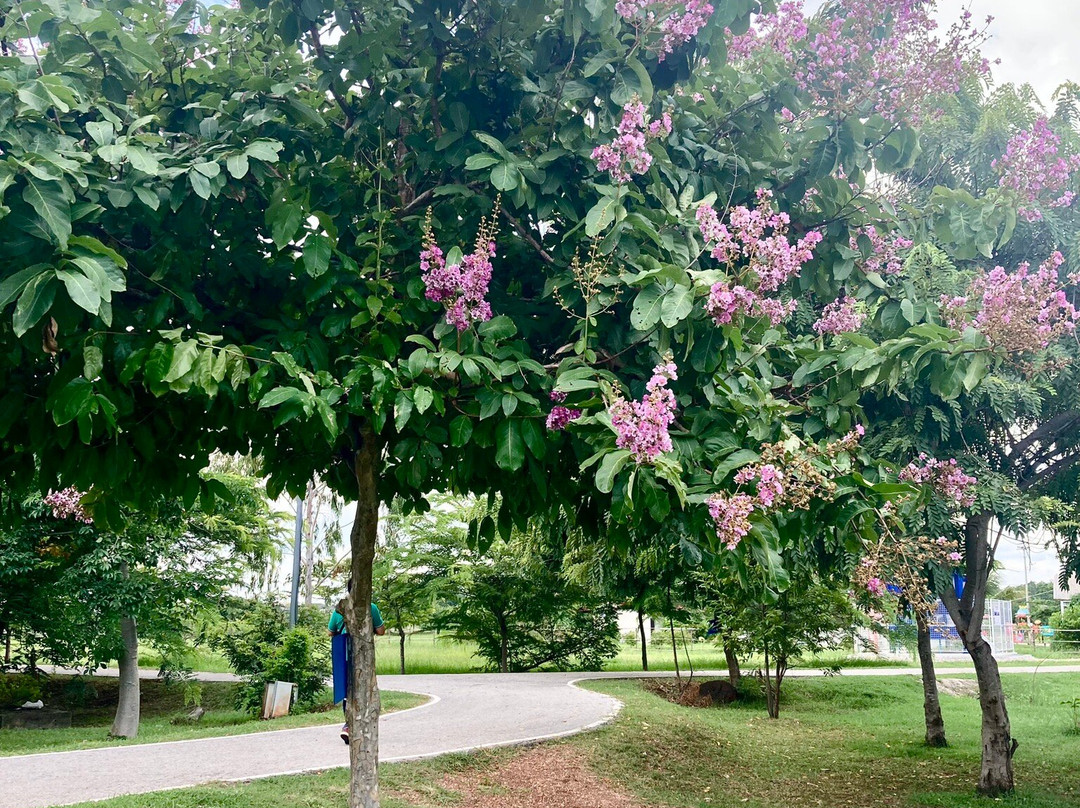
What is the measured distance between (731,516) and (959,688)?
20.0 metres

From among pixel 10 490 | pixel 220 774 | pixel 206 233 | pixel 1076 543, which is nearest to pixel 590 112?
pixel 206 233

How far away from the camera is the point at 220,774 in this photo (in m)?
7.84

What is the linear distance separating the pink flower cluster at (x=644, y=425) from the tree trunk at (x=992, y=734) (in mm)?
7290

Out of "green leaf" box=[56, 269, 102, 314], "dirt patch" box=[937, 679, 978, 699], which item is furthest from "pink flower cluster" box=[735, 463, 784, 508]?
"dirt patch" box=[937, 679, 978, 699]

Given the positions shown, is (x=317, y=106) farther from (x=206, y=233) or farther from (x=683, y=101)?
(x=683, y=101)

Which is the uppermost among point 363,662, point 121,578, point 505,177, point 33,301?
point 505,177

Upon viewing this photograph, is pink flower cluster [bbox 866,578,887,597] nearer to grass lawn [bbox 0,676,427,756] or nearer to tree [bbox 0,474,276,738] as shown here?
grass lawn [bbox 0,676,427,756]

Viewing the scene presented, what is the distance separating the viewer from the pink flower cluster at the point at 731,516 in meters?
2.88

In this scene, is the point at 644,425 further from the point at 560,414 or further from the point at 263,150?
the point at 263,150

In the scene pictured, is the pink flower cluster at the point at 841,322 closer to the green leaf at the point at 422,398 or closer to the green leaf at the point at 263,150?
the green leaf at the point at 422,398

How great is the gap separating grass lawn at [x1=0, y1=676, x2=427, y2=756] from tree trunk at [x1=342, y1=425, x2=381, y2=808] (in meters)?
7.69

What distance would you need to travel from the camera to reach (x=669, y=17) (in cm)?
338

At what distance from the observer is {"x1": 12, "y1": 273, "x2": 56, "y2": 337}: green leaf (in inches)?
98.8

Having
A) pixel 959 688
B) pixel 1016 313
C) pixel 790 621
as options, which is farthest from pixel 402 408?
pixel 959 688
